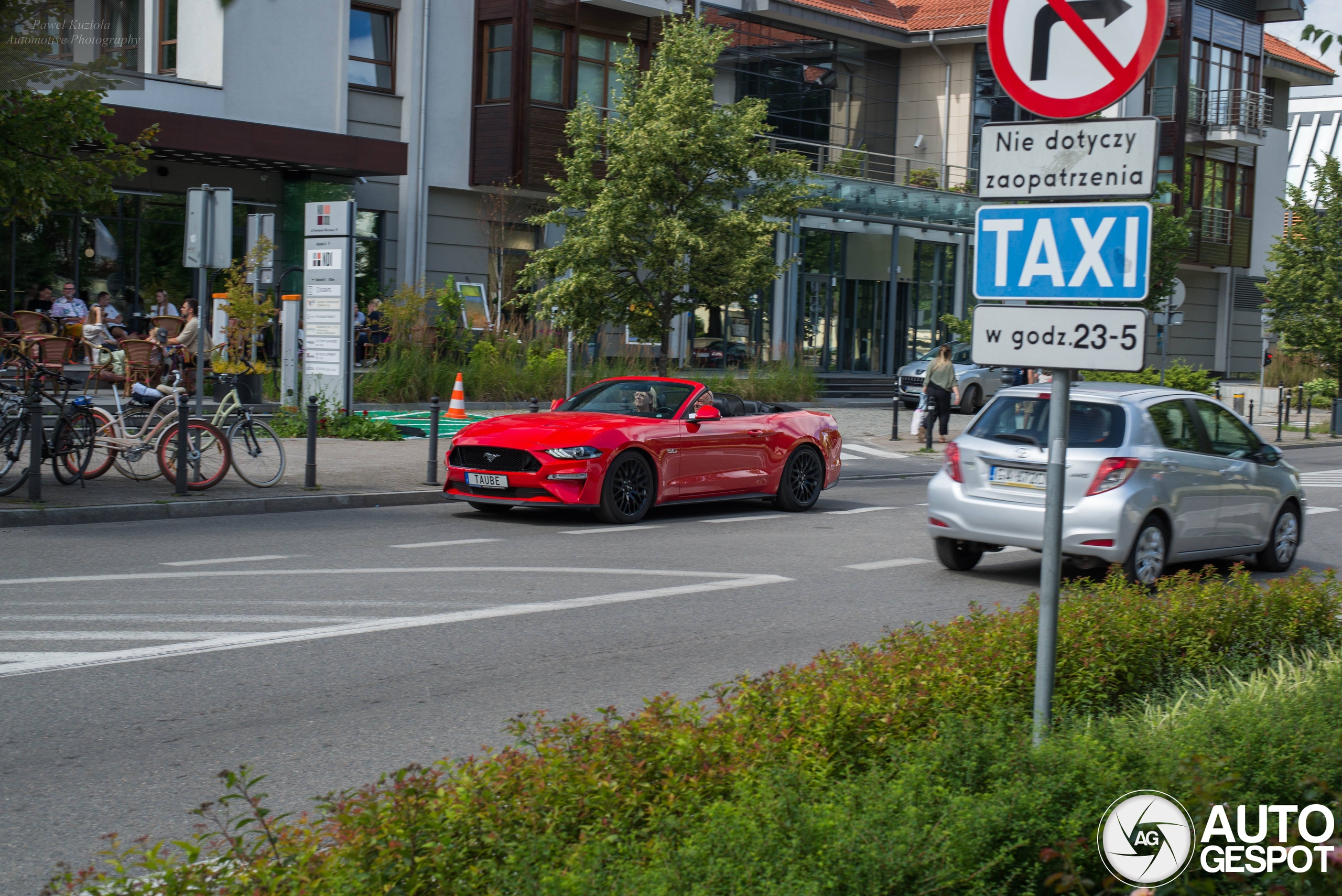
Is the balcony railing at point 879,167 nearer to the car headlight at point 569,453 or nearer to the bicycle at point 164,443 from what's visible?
the bicycle at point 164,443

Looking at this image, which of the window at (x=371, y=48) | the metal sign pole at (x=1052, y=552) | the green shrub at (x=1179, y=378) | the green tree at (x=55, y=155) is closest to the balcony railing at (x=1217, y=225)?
the green shrub at (x=1179, y=378)

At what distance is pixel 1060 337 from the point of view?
15.5 feet

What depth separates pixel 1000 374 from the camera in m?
34.0

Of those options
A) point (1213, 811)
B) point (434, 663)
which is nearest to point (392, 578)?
point (434, 663)

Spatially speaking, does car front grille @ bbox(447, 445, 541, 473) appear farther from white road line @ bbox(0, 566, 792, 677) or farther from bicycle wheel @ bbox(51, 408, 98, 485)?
bicycle wheel @ bbox(51, 408, 98, 485)

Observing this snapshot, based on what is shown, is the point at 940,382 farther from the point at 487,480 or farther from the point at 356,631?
the point at 356,631

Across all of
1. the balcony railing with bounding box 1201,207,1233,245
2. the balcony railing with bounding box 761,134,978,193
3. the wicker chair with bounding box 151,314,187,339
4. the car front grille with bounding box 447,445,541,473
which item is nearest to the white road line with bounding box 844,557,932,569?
the car front grille with bounding box 447,445,541,473

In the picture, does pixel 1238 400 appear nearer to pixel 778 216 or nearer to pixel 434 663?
pixel 778 216

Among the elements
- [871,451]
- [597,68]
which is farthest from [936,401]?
[597,68]

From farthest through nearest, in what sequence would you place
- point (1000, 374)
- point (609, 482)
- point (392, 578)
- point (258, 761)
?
point (1000, 374) → point (609, 482) → point (392, 578) → point (258, 761)

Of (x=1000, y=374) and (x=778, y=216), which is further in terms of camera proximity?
(x=1000, y=374)

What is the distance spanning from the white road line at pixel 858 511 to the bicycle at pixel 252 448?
6.03 meters

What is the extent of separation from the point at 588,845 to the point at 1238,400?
3432 centimetres

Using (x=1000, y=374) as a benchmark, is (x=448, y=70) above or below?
above
